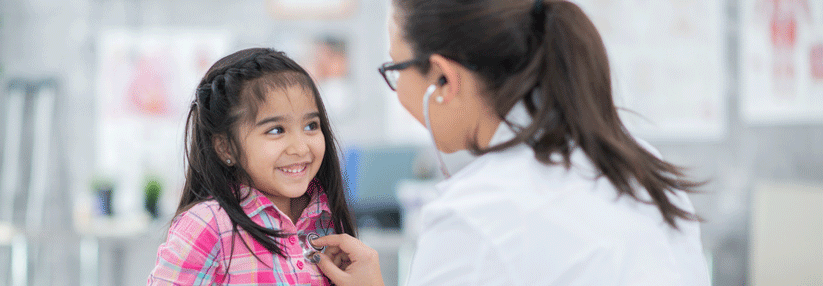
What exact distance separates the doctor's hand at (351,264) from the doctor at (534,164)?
11.9 inches

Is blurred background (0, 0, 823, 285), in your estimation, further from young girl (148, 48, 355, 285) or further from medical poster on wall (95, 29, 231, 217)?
young girl (148, 48, 355, 285)

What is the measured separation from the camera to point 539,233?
0.66 metres

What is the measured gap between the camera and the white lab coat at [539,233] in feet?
2.17

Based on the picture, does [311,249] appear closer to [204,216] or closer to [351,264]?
[351,264]

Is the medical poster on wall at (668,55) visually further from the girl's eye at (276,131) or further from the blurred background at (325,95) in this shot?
the girl's eye at (276,131)

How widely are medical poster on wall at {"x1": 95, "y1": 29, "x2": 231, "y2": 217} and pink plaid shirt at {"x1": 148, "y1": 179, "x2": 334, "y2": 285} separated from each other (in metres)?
2.51

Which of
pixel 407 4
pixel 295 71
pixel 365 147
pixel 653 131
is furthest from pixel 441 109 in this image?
pixel 653 131

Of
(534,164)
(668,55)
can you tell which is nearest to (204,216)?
(534,164)

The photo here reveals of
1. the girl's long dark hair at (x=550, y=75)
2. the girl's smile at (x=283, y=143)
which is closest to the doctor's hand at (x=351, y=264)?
the girl's smile at (x=283, y=143)

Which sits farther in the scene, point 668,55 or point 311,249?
point 668,55

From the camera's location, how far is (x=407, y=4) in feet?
2.70

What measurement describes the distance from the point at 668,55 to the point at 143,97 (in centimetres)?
306

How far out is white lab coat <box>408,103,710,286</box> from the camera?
66 centimetres

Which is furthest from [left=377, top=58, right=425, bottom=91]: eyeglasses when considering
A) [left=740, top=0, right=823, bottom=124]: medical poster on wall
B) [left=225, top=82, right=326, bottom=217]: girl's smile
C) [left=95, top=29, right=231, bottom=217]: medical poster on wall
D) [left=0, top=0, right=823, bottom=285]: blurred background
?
[left=740, top=0, right=823, bottom=124]: medical poster on wall
